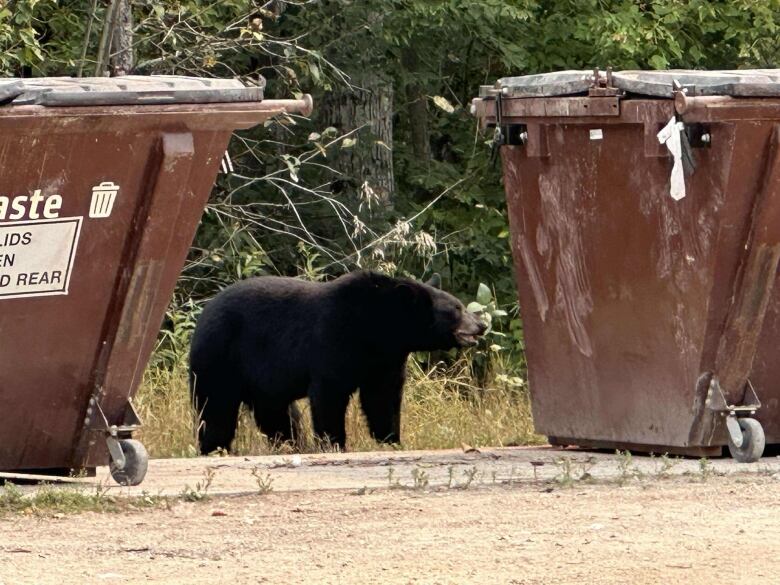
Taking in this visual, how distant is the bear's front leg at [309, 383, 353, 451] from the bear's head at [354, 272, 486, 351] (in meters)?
0.58

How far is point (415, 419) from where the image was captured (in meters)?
11.9

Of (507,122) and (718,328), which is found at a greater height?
(507,122)

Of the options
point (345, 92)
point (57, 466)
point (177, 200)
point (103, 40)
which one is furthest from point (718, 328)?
point (345, 92)

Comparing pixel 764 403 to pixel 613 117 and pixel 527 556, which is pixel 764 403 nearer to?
pixel 613 117

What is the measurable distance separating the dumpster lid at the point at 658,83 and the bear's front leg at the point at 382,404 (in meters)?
2.37

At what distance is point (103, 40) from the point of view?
41.9ft

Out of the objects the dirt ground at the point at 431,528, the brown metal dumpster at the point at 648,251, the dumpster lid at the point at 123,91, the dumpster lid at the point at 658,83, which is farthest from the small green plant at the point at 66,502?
the dumpster lid at the point at 658,83

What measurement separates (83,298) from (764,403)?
3.40 meters

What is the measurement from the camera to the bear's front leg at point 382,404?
10.9 m

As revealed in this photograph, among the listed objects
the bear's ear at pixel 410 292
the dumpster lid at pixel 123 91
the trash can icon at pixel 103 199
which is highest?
the dumpster lid at pixel 123 91

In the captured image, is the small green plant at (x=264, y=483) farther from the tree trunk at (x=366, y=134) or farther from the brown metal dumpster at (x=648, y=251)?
the tree trunk at (x=366, y=134)

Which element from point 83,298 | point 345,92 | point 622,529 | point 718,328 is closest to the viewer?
point 622,529

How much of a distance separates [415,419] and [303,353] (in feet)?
4.65

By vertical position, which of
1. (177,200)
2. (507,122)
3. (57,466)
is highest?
(507,122)
